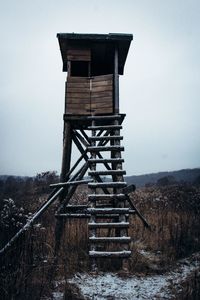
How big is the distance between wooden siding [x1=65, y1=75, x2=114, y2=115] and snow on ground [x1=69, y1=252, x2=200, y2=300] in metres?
4.82

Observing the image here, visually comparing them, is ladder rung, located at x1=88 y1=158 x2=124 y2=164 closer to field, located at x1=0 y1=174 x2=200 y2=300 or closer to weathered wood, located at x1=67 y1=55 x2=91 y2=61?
field, located at x1=0 y1=174 x2=200 y2=300

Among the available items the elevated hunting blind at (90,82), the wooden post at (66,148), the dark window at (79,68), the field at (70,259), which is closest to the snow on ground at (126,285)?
the field at (70,259)

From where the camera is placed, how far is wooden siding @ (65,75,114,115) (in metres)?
9.55

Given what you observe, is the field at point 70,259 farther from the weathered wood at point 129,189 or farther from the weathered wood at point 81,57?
the weathered wood at point 81,57

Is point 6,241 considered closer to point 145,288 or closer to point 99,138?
point 145,288

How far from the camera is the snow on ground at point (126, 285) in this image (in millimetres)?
5727

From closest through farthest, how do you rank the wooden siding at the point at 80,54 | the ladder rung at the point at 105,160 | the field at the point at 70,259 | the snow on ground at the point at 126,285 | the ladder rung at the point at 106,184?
the field at the point at 70,259 → the snow on ground at the point at 126,285 → the ladder rung at the point at 106,184 → the ladder rung at the point at 105,160 → the wooden siding at the point at 80,54

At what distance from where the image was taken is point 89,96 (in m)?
9.72

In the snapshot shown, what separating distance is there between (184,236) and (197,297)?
4.12m

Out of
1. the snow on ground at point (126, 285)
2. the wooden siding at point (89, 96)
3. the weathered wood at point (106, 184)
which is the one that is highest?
the wooden siding at point (89, 96)

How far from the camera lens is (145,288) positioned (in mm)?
6184

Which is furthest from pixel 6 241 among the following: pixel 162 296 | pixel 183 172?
pixel 183 172

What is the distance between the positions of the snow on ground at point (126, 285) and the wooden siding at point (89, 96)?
4816 mm

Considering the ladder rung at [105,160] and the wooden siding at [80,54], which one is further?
the wooden siding at [80,54]
